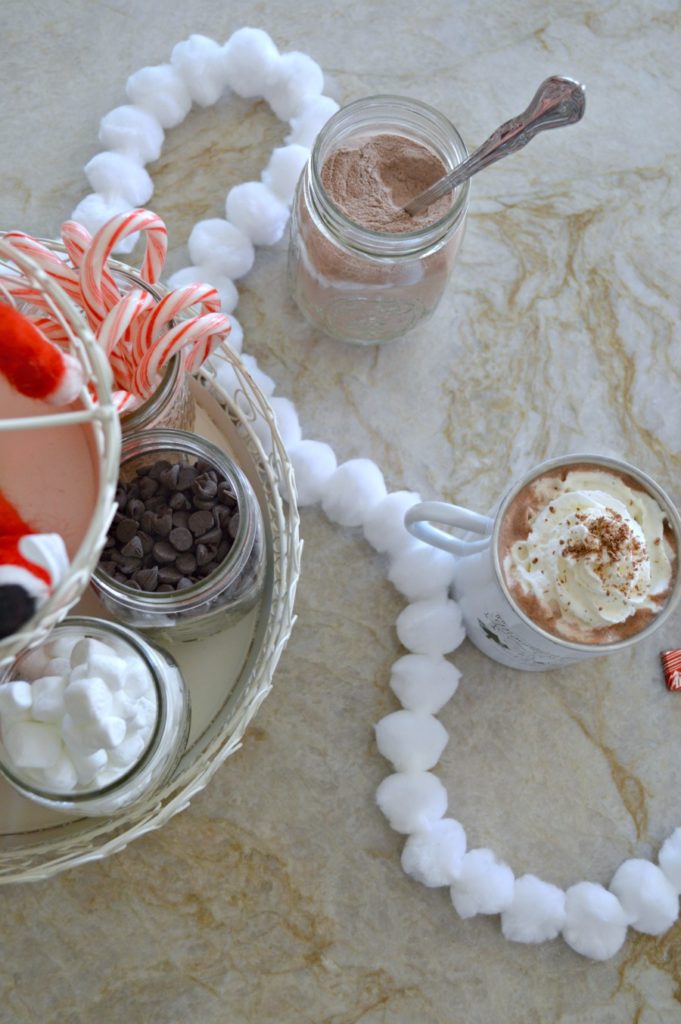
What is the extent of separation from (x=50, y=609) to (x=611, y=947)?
576 mm

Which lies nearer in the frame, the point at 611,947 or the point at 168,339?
the point at 168,339

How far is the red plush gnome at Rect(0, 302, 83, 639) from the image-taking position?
38 centimetres

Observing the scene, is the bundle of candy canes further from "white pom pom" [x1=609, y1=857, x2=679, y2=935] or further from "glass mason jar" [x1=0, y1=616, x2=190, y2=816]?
"white pom pom" [x1=609, y1=857, x2=679, y2=935]

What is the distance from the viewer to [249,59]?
837 millimetres

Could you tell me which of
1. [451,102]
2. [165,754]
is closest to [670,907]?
[165,754]

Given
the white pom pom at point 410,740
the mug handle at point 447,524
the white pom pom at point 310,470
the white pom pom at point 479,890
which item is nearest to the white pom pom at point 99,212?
the white pom pom at point 310,470

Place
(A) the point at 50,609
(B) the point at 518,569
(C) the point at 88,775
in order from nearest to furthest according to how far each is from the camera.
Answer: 1. (A) the point at 50,609
2. (C) the point at 88,775
3. (B) the point at 518,569

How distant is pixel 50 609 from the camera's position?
1.27 feet

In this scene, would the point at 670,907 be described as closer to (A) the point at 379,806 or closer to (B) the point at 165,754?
(A) the point at 379,806

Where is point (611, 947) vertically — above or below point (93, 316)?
below

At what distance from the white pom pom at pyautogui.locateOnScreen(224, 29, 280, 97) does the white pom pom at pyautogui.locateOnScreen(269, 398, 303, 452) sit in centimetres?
30

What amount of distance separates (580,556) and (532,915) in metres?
0.31

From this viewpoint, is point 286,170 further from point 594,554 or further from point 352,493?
Result: point 594,554

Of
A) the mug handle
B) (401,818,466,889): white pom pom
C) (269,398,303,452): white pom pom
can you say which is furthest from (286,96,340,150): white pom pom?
(401,818,466,889): white pom pom
